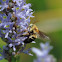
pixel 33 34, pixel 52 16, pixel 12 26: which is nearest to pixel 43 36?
pixel 33 34

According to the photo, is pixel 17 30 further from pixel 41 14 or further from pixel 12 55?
pixel 41 14

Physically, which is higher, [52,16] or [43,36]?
[52,16]

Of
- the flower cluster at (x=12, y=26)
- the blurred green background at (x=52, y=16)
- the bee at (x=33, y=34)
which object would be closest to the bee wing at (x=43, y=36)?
the bee at (x=33, y=34)

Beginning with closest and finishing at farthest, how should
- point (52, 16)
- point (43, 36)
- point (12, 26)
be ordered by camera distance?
point (12, 26) → point (43, 36) → point (52, 16)

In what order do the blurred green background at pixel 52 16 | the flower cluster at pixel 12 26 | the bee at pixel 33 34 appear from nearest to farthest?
the flower cluster at pixel 12 26
the bee at pixel 33 34
the blurred green background at pixel 52 16

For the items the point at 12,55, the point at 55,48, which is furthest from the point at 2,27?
the point at 55,48

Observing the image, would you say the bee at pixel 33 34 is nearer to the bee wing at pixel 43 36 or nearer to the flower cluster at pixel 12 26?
the bee wing at pixel 43 36

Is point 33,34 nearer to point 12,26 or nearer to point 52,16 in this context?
point 12,26

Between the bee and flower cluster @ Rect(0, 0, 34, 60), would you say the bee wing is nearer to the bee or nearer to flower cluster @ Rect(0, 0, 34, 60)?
the bee
